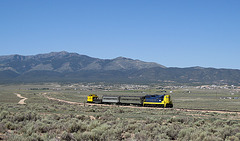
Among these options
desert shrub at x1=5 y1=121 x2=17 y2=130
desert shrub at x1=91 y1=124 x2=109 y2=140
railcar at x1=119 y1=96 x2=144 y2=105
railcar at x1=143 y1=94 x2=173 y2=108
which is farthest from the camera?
railcar at x1=119 y1=96 x2=144 y2=105

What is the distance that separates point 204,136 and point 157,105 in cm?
3403

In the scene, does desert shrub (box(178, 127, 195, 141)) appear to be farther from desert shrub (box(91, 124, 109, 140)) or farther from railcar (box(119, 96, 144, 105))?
railcar (box(119, 96, 144, 105))

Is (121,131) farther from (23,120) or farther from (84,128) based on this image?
(23,120)

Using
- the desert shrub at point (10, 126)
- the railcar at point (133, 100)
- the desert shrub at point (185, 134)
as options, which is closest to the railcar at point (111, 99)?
the railcar at point (133, 100)

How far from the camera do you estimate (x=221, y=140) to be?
1557 cm

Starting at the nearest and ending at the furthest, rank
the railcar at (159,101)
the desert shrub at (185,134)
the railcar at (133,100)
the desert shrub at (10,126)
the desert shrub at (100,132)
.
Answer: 1. the desert shrub at (100,132)
2. the desert shrub at (185,134)
3. the desert shrub at (10,126)
4. the railcar at (159,101)
5. the railcar at (133,100)

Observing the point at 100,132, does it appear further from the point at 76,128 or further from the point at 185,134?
the point at 185,134

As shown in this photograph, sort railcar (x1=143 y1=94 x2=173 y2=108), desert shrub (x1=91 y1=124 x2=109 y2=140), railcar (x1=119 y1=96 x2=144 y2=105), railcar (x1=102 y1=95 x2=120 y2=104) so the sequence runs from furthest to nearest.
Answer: railcar (x1=102 y1=95 x2=120 y2=104)
railcar (x1=119 y1=96 x2=144 y2=105)
railcar (x1=143 y1=94 x2=173 y2=108)
desert shrub (x1=91 y1=124 x2=109 y2=140)

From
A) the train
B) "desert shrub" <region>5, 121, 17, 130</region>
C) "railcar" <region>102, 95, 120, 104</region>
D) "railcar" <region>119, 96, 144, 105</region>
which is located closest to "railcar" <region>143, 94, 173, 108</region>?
the train

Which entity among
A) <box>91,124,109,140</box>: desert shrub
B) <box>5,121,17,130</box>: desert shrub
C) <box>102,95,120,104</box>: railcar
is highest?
<box>91,124,109,140</box>: desert shrub

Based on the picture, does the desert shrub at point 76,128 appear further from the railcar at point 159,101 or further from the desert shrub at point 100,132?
the railcar at point 159,101

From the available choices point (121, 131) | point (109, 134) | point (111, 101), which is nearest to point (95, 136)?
point (109, 134)

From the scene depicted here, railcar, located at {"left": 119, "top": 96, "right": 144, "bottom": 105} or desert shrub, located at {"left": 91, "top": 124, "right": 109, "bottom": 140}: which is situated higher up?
desert shrub, located at {"left": 91, "top": 124, "right": 109, "bottom": 140}

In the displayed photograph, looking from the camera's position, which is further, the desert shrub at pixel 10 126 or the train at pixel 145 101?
the train at pixel 145 101
